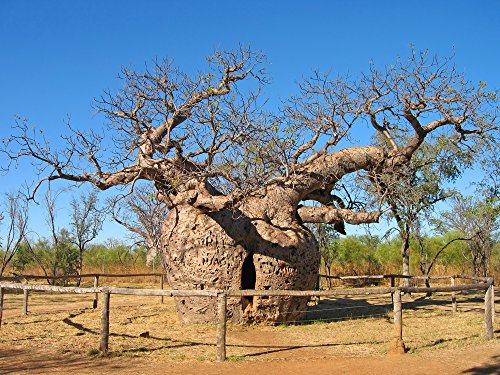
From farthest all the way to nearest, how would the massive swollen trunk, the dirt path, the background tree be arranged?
the background tree < the massive swollen trunk < the dirt path

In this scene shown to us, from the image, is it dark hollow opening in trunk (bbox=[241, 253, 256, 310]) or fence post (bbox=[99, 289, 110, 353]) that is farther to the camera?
dark hollow opening in trunk (bbox=[241, 253, 256, 310])

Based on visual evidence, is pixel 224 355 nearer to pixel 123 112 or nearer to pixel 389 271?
pixel 123 112

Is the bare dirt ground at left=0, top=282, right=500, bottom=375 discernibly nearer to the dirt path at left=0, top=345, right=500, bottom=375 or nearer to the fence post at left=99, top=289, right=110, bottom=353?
the dirt path at left=0, top=345, right=500, bottom=375

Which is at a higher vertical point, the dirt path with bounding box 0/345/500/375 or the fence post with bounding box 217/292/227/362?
the fence post with bounding box 217/292/227/362

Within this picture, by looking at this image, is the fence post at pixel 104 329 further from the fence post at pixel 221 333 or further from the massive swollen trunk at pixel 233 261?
the massive swollen trunk at pixel 233 261

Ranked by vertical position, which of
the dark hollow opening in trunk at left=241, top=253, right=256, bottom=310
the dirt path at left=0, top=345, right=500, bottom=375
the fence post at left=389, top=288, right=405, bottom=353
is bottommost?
the dirt path at left=0, top=345, right=500, bottom=375

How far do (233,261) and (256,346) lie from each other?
2154 millimetres

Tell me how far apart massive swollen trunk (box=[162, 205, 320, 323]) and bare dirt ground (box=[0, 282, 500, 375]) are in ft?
1.18

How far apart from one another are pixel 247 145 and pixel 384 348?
409 cm

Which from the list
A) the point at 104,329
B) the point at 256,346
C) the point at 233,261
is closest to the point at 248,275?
the point at 233,261

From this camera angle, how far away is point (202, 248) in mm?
9047

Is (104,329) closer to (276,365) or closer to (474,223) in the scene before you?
(276,365)

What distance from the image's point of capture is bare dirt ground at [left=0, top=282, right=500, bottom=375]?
231 inches

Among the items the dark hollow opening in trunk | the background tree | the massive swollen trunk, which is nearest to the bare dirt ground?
the massive swollen trunk
